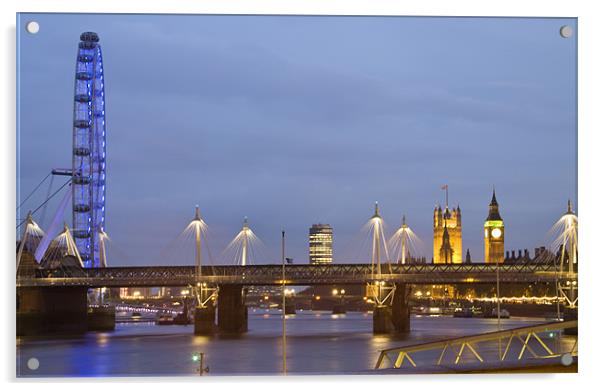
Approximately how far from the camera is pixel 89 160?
50.3m

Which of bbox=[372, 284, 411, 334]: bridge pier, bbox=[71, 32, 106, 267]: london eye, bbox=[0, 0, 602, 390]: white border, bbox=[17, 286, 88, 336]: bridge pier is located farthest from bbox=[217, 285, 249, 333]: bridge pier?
bbox=[0, 0, 602, 390]: white border

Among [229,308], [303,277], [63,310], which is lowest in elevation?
[229,308]

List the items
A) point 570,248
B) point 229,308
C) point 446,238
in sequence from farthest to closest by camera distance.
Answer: point 446,238 → point 229,308 → point 570,248

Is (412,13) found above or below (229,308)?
above

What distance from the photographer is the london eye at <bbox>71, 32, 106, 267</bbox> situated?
4744cm

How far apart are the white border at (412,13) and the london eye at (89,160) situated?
108 feet

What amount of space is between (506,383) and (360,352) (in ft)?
63.5

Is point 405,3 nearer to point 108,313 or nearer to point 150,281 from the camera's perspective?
point 150,281

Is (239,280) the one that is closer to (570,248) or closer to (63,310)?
(63,310)

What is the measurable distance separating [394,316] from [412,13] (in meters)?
33.6

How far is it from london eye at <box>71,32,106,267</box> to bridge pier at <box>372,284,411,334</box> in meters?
12.3

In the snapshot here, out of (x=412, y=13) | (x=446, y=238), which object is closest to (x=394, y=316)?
(x=412, y=13)

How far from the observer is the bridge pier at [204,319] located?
1726 inches
